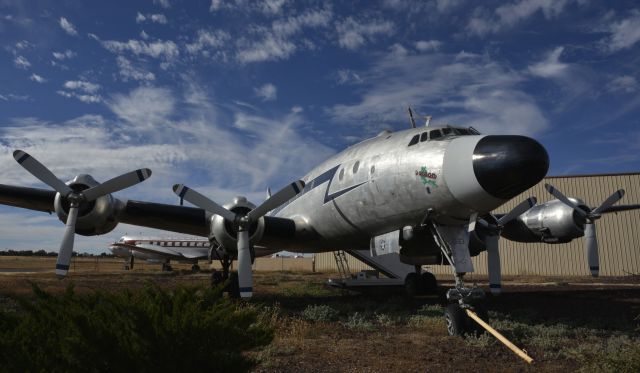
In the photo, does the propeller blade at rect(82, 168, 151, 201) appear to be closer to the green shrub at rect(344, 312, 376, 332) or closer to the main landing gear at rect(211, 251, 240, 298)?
the main landing gear at rect(211, 251, 240, 298)

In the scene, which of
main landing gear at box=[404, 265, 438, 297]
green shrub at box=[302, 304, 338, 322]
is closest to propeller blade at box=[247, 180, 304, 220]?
green shrub at box=[302, 304, 338, 322]

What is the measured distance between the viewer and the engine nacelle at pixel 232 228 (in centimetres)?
1177

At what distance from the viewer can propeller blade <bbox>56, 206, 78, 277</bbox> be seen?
10.6 meters

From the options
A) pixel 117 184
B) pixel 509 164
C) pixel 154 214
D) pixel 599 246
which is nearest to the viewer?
pixel 509 164

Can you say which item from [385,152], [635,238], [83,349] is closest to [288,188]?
[385,152]

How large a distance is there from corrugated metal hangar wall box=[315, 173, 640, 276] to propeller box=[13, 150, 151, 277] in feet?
99.1

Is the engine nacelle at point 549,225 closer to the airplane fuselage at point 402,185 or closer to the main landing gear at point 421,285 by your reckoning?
the main landing gear at point 421,285

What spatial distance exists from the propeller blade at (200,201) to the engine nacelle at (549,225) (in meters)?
9.69

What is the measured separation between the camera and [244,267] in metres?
10.9

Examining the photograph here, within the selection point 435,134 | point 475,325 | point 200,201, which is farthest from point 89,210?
point 475,325

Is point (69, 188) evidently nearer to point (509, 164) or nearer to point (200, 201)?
point (200, 201)

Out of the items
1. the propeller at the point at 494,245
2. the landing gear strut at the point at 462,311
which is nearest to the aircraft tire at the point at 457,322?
the landing gear strut at the point at 462,311

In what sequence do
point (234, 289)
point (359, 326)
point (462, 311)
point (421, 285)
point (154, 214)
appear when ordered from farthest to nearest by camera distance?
point (421, 285)
point (234, 289)
point (154, 214)
point (359, 326)
point (462, 311)

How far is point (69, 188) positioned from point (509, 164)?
1004 cm
